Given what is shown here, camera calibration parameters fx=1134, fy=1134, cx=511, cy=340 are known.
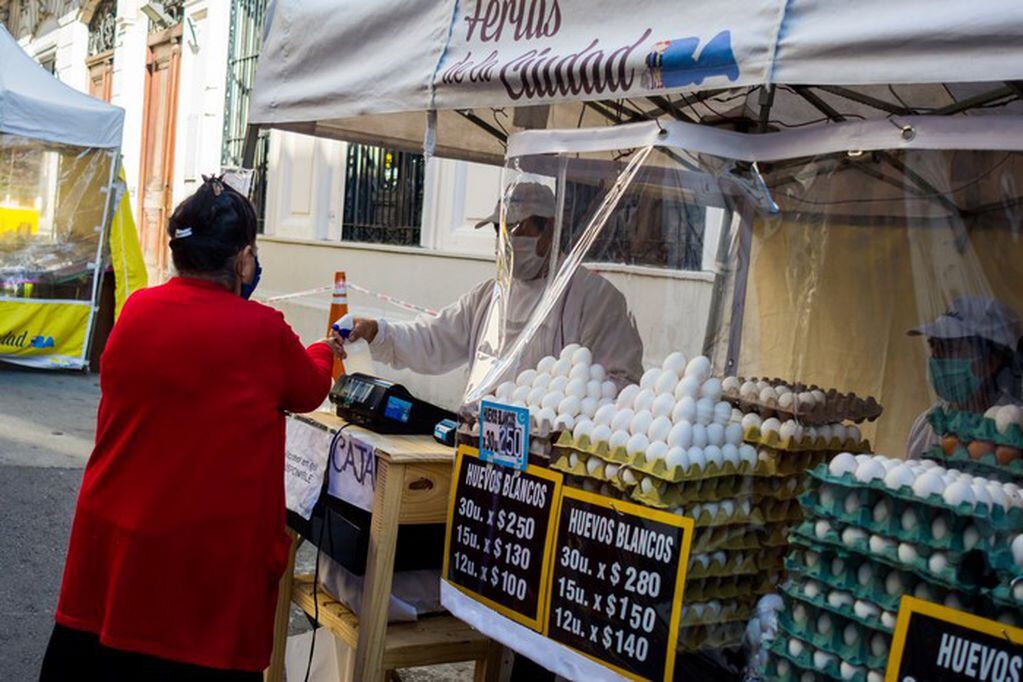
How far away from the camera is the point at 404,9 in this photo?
3.29 m

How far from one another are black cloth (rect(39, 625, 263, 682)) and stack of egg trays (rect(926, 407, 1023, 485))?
5.60 ft

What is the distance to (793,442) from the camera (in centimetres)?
263

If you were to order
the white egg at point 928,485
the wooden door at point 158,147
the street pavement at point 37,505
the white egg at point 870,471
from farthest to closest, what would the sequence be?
the wooden door at point 158,147
the street pavement at point 37,505
the white egg at point 870,471
the white egg at point 928,485

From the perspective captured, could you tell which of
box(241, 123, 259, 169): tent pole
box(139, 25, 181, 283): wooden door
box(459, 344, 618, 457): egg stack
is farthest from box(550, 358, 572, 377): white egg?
box(139, 25, 181, 283): wooden door

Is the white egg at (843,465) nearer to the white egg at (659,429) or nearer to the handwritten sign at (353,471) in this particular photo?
the white egg at (659,429)

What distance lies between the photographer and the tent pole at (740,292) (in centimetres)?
274

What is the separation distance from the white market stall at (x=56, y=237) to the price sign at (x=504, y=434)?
8.68m

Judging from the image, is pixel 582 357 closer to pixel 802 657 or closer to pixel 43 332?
pixel 802 657

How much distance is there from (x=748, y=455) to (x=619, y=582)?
41 cm

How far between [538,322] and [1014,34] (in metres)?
1.40

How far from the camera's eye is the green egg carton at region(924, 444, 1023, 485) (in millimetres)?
2281

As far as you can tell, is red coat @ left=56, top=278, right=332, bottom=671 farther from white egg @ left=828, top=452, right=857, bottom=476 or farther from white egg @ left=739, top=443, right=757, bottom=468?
white egg @ left=828, top=452, right=857, bottom=476

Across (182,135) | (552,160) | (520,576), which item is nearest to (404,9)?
(552,160)

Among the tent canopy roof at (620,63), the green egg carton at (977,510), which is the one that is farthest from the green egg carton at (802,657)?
the tent canopy roof at (620,63)
